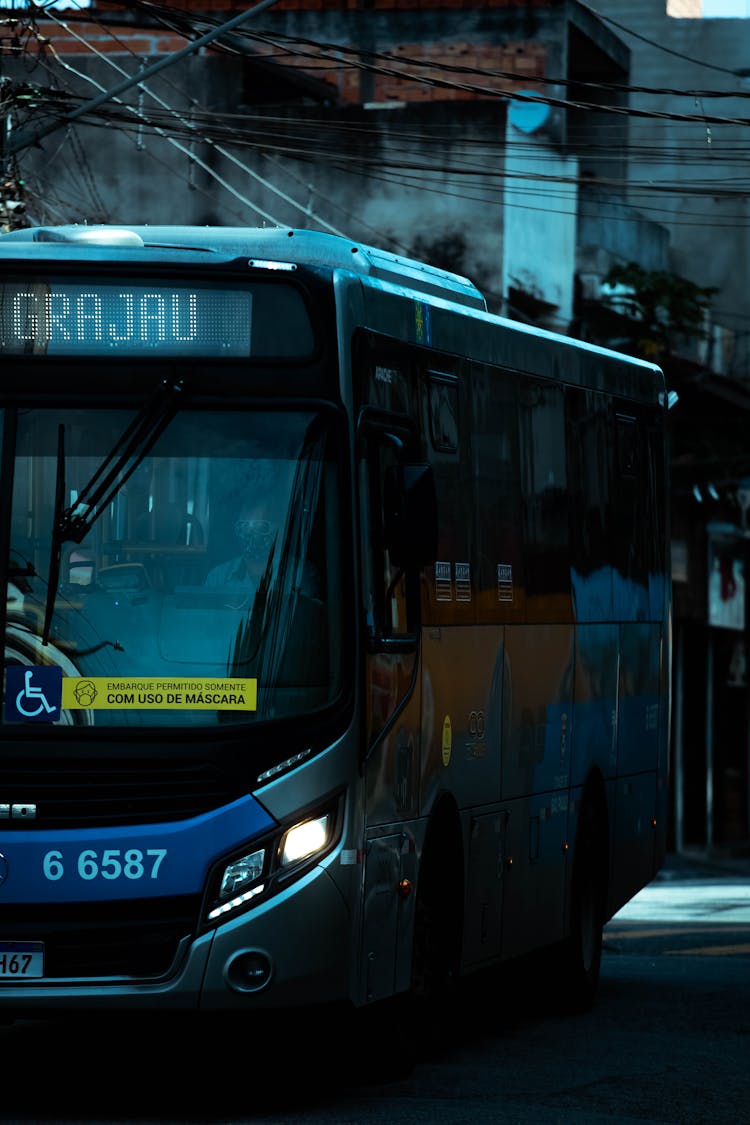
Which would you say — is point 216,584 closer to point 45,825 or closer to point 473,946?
point 45,825

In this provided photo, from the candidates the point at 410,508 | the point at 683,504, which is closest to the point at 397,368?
the point at 410,508

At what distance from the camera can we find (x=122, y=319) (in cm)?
913

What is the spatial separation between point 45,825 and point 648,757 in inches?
272

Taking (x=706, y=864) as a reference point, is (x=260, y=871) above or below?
above

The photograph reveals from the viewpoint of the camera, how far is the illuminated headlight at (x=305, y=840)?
8.73m

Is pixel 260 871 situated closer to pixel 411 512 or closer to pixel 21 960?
pixel 21 960

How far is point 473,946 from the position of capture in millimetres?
10805

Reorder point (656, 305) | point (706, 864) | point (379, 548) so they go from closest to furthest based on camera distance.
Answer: point (379, 548) → point (656, 305) → point (706, 864)

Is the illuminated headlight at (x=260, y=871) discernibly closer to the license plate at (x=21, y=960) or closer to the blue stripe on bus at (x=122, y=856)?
the blue stripe on bus at (x=122, y=856)

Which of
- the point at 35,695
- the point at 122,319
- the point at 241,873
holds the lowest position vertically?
the point at 241,873

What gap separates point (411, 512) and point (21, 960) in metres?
2.07

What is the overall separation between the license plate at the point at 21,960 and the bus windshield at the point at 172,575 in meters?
0.77

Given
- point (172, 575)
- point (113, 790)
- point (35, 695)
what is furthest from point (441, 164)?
point (113, 790)

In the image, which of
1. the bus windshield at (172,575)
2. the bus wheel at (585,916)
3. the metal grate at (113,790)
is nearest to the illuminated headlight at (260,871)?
the metal grate at (113,790)
